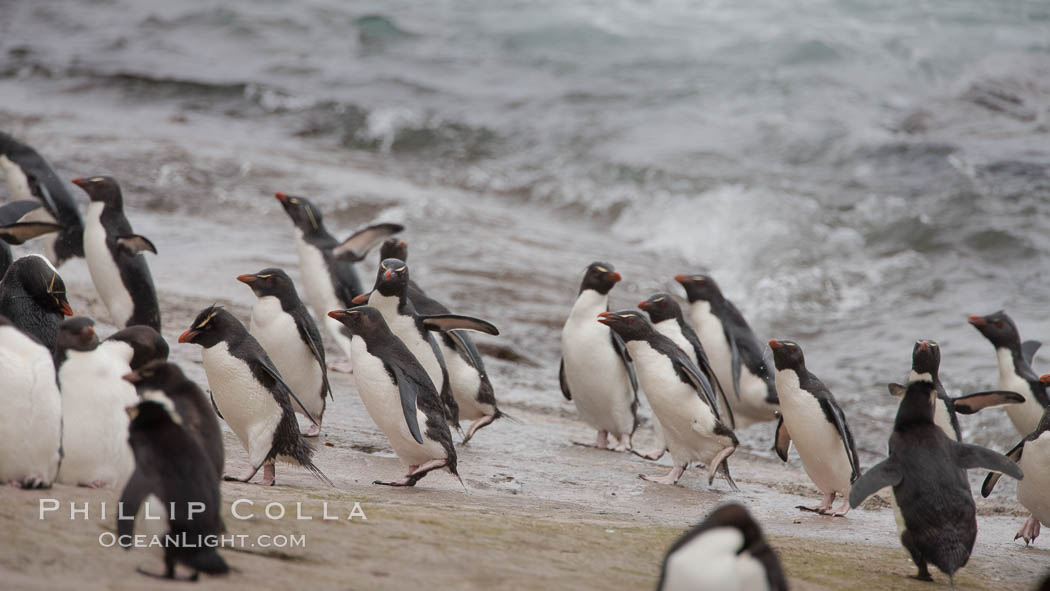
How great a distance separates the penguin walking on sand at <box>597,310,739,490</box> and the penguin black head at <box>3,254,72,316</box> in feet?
9.86

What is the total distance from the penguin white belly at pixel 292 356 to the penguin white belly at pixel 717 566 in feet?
10.7

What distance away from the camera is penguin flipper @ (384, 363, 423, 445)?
4875 millimetres

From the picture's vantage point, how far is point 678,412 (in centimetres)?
611

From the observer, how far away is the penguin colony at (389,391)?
10.8ft

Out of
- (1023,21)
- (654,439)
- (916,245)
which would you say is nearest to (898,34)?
(1023,21)

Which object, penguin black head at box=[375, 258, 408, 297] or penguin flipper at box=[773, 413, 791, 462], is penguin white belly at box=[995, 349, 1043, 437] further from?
penguin black head at box=[375, 258, 408, 297]

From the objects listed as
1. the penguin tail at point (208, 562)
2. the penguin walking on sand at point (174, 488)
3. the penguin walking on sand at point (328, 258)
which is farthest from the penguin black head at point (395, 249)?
the penguin tail at point (208, 562)

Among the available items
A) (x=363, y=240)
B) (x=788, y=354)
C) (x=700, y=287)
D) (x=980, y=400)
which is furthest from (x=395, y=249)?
(x=980, y=400)

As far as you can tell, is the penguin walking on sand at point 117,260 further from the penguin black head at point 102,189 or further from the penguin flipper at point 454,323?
the penguin flipper at point 454,323

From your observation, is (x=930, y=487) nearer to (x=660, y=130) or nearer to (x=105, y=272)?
(x=105, y=272)

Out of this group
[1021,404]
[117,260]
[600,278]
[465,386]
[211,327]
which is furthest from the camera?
[117,260]

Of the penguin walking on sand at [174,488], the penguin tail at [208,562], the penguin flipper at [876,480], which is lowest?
the penguin flipper at [876,480]

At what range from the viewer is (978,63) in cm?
2230

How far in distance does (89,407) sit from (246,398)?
1.02 metres
